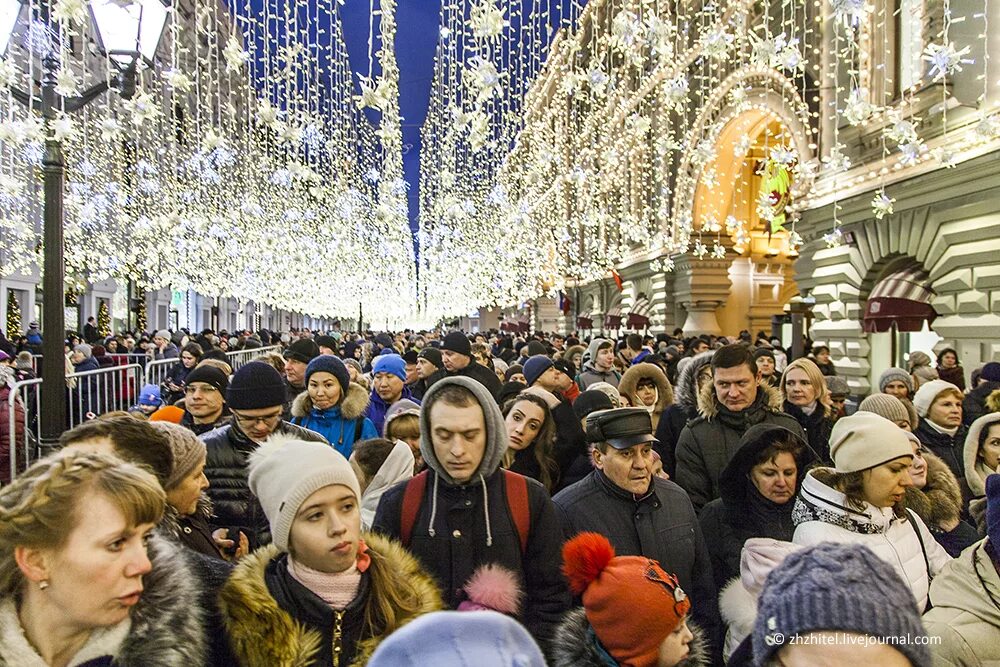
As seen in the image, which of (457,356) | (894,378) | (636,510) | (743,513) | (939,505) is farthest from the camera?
(457,356)

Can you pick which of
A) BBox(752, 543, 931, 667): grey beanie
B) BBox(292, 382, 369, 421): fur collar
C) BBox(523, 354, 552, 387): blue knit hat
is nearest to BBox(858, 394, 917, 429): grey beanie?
BBox(523, 354, 552, 387): blue knit hat

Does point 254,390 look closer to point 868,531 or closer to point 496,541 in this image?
point 496,541

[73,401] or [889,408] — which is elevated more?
[889,408]

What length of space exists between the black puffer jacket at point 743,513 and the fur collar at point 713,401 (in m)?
1.33

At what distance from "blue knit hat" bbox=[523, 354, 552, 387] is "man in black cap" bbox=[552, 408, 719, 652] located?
11.1 ft

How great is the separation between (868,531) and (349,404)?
3.87 meters

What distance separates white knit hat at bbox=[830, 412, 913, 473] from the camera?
10.8 feet

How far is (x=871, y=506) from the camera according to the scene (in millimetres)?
3295

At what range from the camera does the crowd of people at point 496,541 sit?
191 centimetres

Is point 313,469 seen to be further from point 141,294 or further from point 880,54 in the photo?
point 141,294

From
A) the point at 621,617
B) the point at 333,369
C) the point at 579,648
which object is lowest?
the point at 579,648

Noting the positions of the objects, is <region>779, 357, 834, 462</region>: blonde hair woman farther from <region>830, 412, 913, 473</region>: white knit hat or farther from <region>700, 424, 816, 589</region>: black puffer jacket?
<region>830, 412, 913, 473</region>: white knit hat

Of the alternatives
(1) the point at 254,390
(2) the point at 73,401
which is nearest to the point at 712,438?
(1) the point at 254,390

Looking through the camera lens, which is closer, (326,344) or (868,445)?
(868,445)
